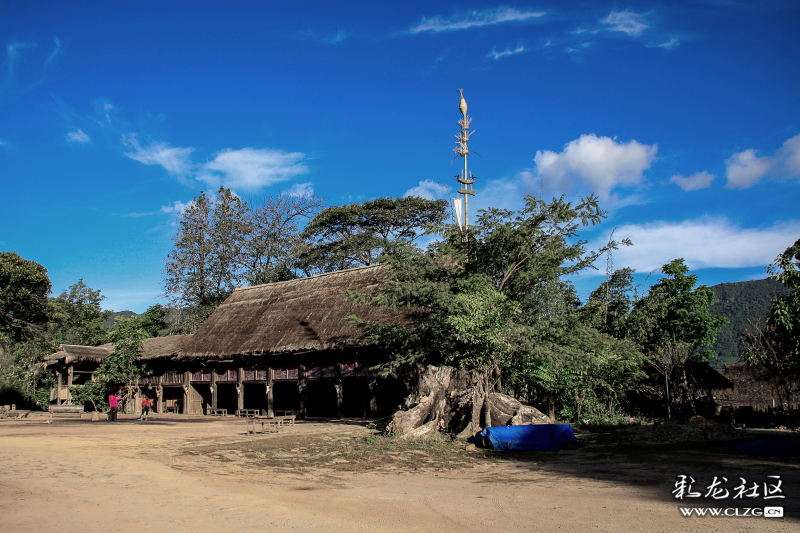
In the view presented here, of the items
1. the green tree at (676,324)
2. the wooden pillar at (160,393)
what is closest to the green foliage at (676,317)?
the green tree at (676,324)

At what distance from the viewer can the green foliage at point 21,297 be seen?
89.8 feet

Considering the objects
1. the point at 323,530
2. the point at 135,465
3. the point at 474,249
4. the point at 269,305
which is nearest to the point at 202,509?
the point at 323,530

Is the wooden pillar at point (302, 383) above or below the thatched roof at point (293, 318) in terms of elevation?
below

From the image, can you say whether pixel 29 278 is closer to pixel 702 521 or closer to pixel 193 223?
pixel 193 223

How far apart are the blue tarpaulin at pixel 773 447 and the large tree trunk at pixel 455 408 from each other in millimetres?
3843

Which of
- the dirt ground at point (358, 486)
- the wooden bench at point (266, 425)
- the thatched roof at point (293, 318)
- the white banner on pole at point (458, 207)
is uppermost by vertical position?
the white banner on pole at point (458, 207)

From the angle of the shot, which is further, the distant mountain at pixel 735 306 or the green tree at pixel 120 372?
the distant mountain at pixel 735 306

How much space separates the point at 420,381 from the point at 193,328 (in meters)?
22.2

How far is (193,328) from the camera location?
105ft

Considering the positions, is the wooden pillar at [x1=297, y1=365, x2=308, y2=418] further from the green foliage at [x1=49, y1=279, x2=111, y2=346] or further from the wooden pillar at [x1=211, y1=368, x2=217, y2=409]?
the green foliage at [x1=49, y1=279, x2=111, y2=346]

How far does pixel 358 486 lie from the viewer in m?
7.38

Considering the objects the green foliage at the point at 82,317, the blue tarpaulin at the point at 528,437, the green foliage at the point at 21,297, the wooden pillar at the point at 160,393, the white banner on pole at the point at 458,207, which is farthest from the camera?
the green foliage at the point at 82,317

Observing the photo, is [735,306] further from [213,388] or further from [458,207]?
[213,388]

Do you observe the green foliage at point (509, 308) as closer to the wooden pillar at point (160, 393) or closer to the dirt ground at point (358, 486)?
the dirt ground at point (358, 486)
